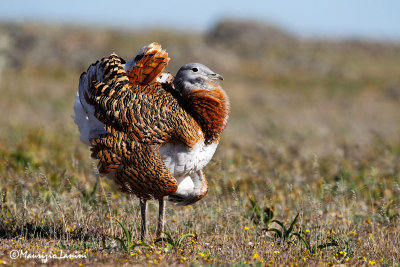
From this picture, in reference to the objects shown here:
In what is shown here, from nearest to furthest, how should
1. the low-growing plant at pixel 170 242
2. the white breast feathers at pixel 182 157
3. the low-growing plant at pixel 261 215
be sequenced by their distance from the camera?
the low-growing plant at pixel 170 242
the white breast feathers at pixel 182 157
the low-growing plant at pixel 261 215

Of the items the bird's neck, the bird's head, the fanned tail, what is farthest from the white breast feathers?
the fanned tail

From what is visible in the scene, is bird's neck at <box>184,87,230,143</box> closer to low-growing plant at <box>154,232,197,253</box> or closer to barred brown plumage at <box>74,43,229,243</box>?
barred brown plumage at <box>74,43,229,243</box>

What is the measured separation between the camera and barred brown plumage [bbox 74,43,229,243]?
4.07m

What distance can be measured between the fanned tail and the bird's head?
29 cm

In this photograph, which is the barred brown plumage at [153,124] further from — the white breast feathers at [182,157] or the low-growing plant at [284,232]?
the low-growing plant at [284,232]

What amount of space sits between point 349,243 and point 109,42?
29.9m

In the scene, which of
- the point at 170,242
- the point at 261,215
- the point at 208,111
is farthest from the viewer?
the point at 261,215

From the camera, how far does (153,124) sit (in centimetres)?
416

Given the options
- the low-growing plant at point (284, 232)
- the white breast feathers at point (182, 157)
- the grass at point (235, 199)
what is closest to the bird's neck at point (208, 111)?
the white breast feathers at point (182, 157)

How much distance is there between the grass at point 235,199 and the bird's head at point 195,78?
122 cm

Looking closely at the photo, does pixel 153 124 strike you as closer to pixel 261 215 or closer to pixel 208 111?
pixel 208 111

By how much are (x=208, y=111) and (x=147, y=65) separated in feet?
2.76

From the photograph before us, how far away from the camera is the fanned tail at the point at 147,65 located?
457 cm

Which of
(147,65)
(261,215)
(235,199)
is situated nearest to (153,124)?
(147,65)
